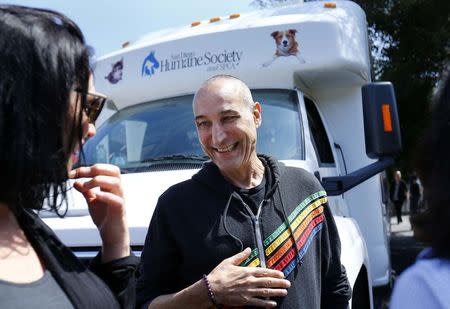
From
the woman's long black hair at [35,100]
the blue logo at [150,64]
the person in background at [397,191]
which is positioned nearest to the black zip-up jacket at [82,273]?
the woman's long black hair at [35,100]

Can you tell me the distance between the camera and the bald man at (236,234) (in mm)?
2066

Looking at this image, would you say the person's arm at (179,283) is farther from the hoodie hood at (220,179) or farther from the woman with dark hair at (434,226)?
the woman with dark hair at (434,226)

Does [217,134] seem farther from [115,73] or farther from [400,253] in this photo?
[400,253]

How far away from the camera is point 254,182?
2430 millimetres

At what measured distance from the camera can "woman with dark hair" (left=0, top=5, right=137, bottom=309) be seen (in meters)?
1.27

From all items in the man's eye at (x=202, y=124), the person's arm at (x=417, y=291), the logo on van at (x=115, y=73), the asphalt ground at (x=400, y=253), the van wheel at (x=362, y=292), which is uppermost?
the person's arm at (x=417, y=291)

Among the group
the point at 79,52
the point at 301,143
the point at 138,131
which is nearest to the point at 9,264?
the point at 79,52

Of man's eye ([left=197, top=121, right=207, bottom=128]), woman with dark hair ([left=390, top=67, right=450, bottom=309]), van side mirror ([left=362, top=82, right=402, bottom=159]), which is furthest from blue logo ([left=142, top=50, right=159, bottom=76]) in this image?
woman with dark hair ([left=390, top=67, right=450, bottom=309])

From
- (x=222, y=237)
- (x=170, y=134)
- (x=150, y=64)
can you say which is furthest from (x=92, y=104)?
(x=150, y=64)

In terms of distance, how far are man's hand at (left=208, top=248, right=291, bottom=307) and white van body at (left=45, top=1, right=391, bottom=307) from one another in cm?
164

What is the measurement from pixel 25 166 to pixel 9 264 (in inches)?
9.5

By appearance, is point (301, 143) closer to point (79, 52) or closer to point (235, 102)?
point (235, 102)

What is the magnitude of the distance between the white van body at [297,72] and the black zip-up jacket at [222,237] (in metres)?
1.34

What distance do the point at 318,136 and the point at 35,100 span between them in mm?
3187
